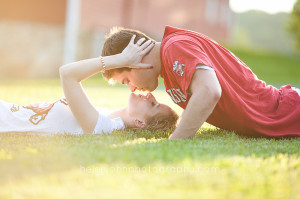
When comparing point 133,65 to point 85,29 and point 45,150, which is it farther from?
point 85,29

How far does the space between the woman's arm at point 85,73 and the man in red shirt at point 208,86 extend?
11cm

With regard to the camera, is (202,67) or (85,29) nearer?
(202,67)

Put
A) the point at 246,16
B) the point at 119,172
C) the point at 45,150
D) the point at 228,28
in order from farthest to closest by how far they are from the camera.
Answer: the point at 246,16 → the point at 228,28 → the point at 45,150 → the point at 119,172

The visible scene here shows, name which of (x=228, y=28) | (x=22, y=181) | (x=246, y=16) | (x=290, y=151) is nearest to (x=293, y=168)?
(x=290, y=151)

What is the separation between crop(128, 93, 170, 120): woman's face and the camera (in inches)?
154

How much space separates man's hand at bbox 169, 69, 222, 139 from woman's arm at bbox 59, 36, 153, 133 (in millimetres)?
606

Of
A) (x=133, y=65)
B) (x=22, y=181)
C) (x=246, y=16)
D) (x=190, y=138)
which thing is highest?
(x=133, y=65)

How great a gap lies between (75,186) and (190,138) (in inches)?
Result: 62.3

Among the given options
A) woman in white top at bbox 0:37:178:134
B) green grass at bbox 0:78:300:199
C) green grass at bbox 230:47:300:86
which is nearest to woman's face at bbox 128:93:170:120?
woman in white top at bbox 0:37:178:134

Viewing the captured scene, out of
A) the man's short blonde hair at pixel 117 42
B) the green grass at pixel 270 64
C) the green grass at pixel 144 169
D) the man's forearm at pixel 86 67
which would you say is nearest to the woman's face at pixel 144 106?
the man's short blonde hair at pixel 117 42

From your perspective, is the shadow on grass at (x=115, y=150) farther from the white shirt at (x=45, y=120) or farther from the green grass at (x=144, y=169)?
the white shirt at (x=45, y=120)

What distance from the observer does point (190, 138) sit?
11.3ft

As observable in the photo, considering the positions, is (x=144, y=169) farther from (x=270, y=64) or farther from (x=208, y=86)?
(x=270, y=64)

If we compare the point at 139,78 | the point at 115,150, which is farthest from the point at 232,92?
the point at 115,150
